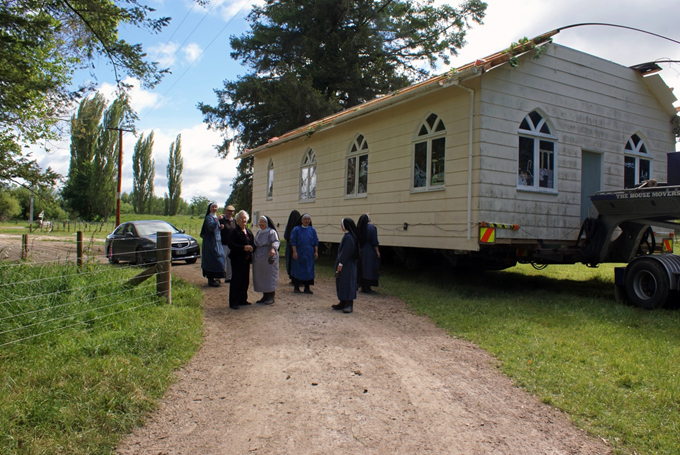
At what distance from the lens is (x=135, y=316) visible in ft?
20.1

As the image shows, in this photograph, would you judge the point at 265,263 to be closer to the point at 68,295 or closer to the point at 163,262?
the point at 163,262

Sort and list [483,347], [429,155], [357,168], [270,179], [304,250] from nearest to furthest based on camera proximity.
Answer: [483,347] < [304,250] < [429,155] < [357,168] < [270,179]

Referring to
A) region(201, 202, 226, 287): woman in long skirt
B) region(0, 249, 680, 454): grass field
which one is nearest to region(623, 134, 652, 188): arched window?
region(0, 249, 680, 454): grass field

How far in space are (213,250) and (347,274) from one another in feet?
12.0

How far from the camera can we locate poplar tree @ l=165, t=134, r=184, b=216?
211 feet

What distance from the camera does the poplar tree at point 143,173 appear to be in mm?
57812

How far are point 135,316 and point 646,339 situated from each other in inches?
257

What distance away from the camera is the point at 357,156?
12320mm

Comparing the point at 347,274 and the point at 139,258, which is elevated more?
the point at 347,274

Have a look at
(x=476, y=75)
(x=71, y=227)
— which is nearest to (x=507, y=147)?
(x=476, y=75)

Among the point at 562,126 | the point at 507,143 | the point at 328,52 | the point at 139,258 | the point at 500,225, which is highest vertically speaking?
the point at 328,52

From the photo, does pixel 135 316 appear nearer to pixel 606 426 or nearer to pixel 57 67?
pixel 606 426

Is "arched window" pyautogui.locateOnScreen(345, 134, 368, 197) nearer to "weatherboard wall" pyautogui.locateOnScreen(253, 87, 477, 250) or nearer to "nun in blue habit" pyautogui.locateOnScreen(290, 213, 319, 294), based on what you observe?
"weatherboard wall" pyautogui.locateOnScreen(253, 87, 477, 250)

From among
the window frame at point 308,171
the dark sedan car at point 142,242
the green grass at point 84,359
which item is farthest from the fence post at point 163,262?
the window frame at point 308,171
